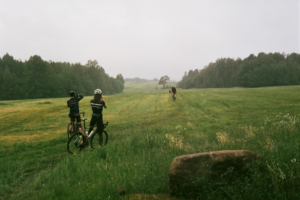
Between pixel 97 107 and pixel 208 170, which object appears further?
pixel 97 107

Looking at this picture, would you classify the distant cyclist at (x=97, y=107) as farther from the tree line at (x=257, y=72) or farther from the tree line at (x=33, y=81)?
the tree line at (x=257, y=72)

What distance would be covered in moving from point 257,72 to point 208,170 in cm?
9795

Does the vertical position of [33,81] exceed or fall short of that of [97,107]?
it exceeds it

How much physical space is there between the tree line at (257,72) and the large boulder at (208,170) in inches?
3759

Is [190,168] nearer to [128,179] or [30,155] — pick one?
[128,179]

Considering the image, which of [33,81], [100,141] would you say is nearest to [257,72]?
[100,141]

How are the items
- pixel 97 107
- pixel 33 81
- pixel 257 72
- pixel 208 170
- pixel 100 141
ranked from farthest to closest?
pixel 257 72 → pixel 33 81 → pixel 100 141 → pixel 97 107 → pixel 208 170

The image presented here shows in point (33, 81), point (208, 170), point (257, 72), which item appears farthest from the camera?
point (257, 72)

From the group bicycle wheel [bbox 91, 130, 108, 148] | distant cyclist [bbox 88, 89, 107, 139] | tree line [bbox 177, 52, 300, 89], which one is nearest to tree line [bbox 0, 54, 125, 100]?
bicycle wheel [bbox 91, 130, 108, 148]

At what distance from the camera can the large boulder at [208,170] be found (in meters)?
4.09

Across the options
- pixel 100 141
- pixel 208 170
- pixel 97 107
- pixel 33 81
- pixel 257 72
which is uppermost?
pixel 257 72

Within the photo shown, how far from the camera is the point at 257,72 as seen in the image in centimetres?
8588

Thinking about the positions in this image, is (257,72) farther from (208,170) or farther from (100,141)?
(208,170)

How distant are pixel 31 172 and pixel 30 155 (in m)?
2.35
